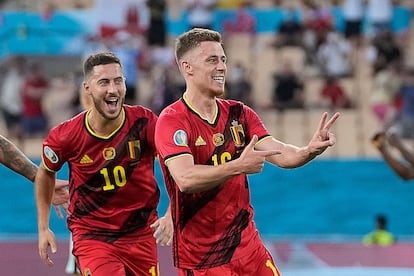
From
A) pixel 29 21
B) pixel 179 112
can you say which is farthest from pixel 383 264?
pixel 29 21

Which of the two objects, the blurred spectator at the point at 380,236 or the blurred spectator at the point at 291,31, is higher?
the blurred spectator at the point at 291,31

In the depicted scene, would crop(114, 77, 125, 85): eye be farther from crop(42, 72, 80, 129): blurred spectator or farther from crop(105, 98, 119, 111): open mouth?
crop(42, 72, 80, 129): blurred spectator

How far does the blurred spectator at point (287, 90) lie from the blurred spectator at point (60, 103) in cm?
357

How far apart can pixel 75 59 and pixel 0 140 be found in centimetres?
1234

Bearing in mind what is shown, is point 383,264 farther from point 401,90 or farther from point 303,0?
point 303,0

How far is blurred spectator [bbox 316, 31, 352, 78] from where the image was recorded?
779 inches

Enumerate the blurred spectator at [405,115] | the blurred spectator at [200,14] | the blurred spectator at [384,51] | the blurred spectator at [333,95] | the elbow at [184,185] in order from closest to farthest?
the elbow at [184,185] < the blurred spectator at [405,115] < the blurred spectator at [333,95] < the blurred spectator at [384,51] < the blurred spectator at [200,14]

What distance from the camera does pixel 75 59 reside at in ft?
66.2

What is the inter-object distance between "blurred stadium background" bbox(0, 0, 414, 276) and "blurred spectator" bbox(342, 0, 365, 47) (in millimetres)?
474

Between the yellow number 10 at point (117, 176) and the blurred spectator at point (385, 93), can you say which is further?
the blurred spectator at point (385, 93)

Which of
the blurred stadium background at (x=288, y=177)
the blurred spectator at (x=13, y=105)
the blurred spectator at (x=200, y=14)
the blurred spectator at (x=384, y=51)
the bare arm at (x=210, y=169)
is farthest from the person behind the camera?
the blurred spectator at (x=200, y=14)

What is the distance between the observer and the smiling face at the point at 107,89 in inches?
291

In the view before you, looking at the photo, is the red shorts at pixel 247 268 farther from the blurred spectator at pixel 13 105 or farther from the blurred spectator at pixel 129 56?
the blurred spectator at pixel 13 105

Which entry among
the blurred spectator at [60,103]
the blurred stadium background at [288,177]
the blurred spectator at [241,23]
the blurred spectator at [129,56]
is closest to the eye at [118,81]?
the blurred stadium background at [288,177]
